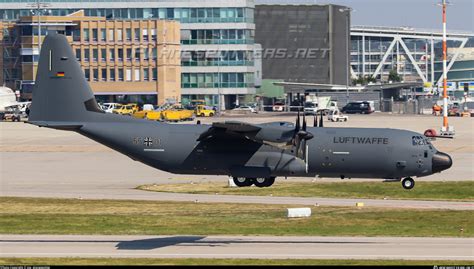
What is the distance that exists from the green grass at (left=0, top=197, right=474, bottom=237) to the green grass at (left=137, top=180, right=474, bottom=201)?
26.0 ft

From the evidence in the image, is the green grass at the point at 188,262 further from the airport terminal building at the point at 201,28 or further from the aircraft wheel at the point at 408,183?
the airport terminal building at the point at 201,28

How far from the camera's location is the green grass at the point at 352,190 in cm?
8494

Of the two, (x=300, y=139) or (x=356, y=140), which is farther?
(x=356, y=140)

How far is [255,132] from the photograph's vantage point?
53062mm

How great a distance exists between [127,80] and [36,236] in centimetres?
11799

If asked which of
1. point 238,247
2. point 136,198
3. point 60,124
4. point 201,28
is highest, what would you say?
point 201,28

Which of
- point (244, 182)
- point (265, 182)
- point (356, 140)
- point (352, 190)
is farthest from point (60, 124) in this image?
point (352, 190)

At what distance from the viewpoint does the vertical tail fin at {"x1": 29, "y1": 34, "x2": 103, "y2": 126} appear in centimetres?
5609

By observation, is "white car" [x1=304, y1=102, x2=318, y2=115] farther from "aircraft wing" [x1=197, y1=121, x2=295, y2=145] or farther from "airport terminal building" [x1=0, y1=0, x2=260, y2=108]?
"aircraft wing" [x1=197, y1=121, x2=295, y2=145]

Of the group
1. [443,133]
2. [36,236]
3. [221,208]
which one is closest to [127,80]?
[443,133]

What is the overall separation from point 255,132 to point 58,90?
12772mm

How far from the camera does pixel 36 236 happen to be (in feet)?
209

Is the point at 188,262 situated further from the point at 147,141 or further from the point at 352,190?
the point at 352,190

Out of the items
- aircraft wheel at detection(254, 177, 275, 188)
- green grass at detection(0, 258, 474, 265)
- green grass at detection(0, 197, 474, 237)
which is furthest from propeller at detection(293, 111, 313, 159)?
green grass at detection(0, 197, 474, 237)
